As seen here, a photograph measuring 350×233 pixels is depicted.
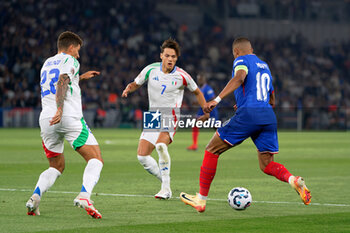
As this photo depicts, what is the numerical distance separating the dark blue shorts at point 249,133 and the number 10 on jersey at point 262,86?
1.13ft

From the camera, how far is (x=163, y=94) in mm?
10352

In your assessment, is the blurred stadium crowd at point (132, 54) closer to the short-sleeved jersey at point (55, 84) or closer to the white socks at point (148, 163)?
the white socks at point (148, 163)

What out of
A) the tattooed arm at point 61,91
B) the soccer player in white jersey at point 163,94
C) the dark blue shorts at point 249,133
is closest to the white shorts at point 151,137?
the soccer player in white jersey at point 163,94

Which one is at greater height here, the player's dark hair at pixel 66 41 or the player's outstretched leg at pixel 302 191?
the player's dark hair at pixel 66 41

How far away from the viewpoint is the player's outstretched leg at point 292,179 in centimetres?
811

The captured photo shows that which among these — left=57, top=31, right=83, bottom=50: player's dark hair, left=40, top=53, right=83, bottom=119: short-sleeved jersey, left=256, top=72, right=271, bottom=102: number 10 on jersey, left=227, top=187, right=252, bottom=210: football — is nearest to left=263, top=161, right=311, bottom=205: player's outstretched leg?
left=227, top=187, right=252, bottom=210: football

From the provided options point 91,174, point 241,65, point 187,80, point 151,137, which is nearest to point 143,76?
point 187,80

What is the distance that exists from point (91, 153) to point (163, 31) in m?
35.8

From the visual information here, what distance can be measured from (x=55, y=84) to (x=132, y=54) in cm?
3361

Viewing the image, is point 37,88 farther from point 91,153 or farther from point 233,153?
point 91,153

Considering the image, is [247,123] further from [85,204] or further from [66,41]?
[66,41]

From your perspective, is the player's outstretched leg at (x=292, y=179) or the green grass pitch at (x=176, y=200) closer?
the green grass pitch at (x=176, y=200)

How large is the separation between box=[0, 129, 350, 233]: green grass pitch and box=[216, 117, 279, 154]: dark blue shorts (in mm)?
797

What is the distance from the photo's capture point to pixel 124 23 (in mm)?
42531
